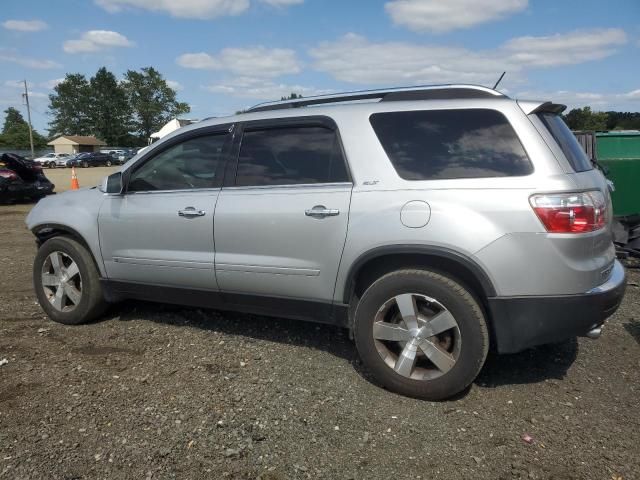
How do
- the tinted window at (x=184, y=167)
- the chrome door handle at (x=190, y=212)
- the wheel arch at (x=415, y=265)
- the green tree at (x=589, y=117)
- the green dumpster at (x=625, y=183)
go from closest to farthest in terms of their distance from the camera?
the wheel arch at (x=415, y=265), the chrome door handle at (x=190, y=212), the tinted window at (x=184, y=167), the green dumpster at (x=625, y=183), the green tree at (x=589, y=117)

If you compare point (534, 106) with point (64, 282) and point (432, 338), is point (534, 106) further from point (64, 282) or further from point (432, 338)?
point (64, 282)

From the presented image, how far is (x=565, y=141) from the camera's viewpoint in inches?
129

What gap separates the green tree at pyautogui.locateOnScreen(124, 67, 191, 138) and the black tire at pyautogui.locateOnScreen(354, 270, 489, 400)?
118 m

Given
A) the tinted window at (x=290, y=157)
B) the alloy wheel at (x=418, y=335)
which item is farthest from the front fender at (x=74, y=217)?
the alloy wheel at (x=418, y=335)

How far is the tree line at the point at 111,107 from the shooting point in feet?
366

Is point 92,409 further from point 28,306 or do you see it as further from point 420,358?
point 28,306

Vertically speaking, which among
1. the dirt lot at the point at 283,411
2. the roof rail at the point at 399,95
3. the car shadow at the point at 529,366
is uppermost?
the roof rail at the point at 399,95

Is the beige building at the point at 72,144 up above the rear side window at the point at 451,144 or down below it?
above

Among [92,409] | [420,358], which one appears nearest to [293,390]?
[420,358]

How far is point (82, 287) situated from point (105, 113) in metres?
118

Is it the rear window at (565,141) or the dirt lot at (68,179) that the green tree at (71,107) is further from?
the rear window at (565,141)

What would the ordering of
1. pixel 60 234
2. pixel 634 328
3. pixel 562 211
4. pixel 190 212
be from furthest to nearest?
pixel 60 234
pixel 634 328
pixel 190 212
pixel 562 211

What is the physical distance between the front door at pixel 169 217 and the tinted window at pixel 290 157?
252 millimetres

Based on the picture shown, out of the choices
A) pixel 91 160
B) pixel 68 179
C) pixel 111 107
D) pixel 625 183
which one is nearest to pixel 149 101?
pixel 111 107
